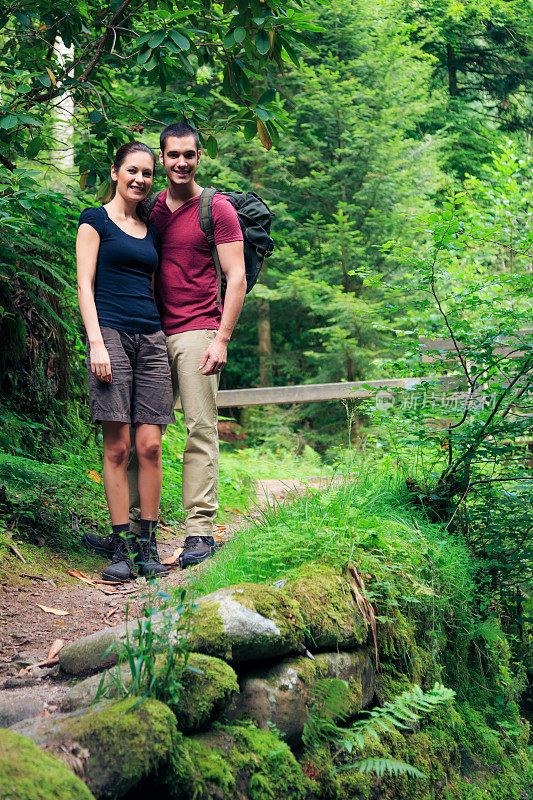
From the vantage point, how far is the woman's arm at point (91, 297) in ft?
11.5

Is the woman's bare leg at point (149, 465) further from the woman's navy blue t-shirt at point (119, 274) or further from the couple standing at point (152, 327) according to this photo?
the woman's navy blue t-shirt at point (119, 274)

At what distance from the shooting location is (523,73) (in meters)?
17.6

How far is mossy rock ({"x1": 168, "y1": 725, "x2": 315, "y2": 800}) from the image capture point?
200cm

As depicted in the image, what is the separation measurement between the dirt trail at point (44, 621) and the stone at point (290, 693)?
0.53 meters

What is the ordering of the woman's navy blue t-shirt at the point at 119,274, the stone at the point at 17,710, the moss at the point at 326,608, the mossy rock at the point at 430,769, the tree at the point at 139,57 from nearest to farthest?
the stone at the point at 17,710, the mossy rock at the point at 430,769, the moss at the point at 326,608, the tree at the point at 139,57, the woman's navy blue t-shirt at the point at 119,274

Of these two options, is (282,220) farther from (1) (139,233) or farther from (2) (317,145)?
(1) (139,233)

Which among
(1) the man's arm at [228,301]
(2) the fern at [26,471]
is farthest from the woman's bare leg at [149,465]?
(2) the fern at [26,471]

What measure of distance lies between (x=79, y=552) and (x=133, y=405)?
1.04 metres

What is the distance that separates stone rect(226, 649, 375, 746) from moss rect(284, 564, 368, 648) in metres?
0.09

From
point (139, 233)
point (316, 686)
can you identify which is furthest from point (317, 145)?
point (316, 686)

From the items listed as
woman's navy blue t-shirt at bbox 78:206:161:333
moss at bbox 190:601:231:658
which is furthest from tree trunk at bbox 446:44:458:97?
moss at bbox 190:601:231:658

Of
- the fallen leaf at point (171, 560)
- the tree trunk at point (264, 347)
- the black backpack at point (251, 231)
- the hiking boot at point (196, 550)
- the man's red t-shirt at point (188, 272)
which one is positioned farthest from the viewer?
the tree trunk at point (264, 347)

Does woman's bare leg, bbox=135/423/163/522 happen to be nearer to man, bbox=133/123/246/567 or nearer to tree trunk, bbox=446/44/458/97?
man, bbox=133/123/246/567

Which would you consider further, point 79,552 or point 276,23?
point 79,552
